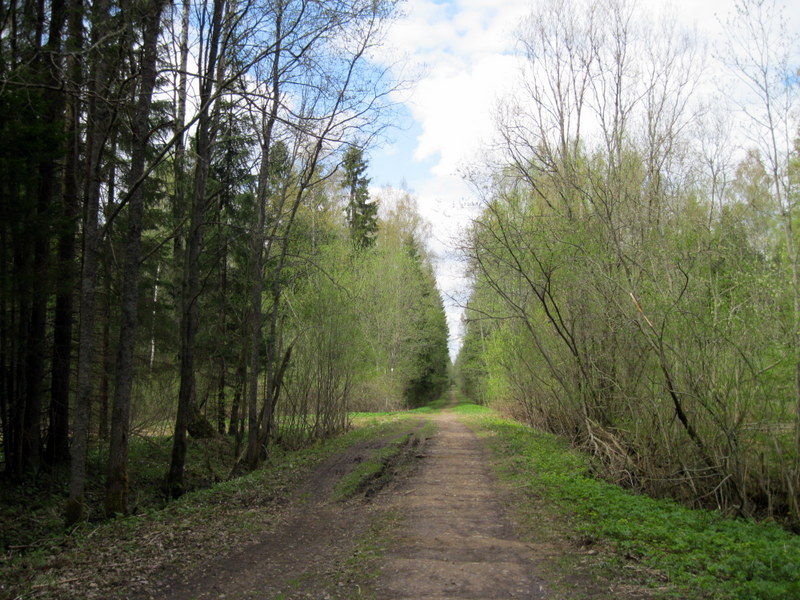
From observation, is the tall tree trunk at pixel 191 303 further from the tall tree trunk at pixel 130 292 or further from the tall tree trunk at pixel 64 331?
the tall tree trunk at pixel 64 331

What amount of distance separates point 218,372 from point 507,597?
12925 millimetres

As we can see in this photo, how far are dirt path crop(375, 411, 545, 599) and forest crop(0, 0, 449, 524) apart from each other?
428 cm

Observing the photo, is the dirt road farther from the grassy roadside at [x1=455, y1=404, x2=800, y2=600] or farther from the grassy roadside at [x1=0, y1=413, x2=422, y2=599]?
the grassy roadside at [x1=455, y1=404, x2=800, y2=600]

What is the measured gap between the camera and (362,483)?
915cm

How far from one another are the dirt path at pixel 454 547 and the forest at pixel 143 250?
4281mm

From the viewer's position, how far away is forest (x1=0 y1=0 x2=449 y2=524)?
7.05 meters

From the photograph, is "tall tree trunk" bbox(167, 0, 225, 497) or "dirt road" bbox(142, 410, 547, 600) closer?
"dirt road" bbox(142, 410, 547, 600)

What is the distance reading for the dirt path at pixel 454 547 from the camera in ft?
14.5

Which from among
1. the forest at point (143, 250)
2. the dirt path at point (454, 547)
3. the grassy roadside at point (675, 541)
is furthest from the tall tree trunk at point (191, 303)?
the grassy roadside at point (675, 541)

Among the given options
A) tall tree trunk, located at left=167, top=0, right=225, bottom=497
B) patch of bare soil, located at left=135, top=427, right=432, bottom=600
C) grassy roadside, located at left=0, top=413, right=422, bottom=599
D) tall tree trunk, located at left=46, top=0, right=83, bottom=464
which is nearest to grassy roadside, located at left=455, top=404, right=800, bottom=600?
patch of bare soil, located at left=135, top=427, right=432, bottom=600

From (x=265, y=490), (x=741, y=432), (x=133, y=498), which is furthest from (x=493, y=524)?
(x=133, y=498)

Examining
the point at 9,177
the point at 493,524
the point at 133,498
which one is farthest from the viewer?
the point at 133,498

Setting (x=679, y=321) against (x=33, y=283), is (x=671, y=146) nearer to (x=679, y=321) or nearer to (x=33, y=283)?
(x=679, y=321)

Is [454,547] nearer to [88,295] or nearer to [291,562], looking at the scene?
[291,562]
